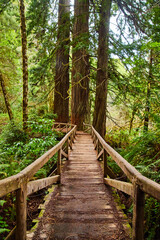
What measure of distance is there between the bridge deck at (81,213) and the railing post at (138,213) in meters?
0.57

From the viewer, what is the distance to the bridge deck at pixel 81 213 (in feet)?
7.54

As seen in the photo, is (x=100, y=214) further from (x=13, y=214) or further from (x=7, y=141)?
(x=7, y=141)

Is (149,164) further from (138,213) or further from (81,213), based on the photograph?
(138,213)

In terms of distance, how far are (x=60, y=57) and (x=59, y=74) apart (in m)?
1.43

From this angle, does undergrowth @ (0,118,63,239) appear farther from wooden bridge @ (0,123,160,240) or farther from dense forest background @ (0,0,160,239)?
wooden bridge @ (0,123,160,240)

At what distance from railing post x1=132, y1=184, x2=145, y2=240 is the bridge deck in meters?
A: 0.57

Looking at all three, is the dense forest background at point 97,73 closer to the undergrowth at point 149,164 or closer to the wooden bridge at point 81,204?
the undergrowth at point 149,164

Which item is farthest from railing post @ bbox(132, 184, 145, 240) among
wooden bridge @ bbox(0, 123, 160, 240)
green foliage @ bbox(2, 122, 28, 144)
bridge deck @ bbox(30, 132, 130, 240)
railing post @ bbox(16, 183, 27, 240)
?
green foliage @ bbox(2, 122, 28, 144)

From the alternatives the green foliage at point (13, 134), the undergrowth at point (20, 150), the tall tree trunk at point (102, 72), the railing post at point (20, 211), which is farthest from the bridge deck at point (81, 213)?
the tall tree trunk at point (102, 72)

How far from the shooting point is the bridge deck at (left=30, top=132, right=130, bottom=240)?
2.30 metres

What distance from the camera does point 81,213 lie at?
285 centimetres

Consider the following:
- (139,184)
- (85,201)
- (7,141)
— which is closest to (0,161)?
(7,141)

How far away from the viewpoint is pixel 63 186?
13.1ft

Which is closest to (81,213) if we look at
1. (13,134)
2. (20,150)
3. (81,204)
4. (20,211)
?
(81,204)
